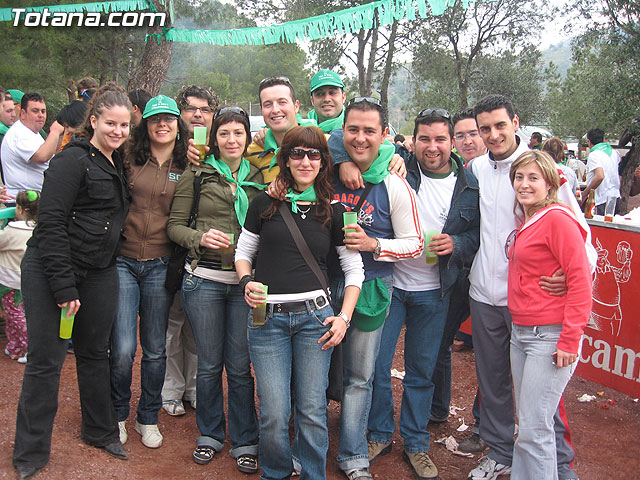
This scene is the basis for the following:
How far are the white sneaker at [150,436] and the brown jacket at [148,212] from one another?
1223 mm

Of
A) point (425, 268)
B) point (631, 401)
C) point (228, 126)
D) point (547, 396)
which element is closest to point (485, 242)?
point (425, 268)

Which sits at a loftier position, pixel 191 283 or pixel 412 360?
pixel 191 283

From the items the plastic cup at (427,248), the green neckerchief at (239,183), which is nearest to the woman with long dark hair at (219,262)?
the green neckerchief at (239,183)

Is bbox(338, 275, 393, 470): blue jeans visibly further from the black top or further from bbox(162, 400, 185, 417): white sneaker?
bbox(162, 400, 185, 417): white sneaker

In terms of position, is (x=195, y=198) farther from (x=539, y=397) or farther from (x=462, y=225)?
(x=539, y=397)

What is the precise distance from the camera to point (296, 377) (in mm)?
3070

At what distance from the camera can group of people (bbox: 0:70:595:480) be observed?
9.74 ft

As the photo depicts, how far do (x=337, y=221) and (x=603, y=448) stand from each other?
285 cm

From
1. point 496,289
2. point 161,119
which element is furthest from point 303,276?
point 161,119

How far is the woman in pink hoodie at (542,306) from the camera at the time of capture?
2820 mm

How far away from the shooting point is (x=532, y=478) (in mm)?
3033

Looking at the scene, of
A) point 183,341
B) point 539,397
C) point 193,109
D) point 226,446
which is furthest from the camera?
point 183,341

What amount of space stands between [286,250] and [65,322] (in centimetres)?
131

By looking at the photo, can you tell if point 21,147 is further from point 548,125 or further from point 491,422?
point 548,125
